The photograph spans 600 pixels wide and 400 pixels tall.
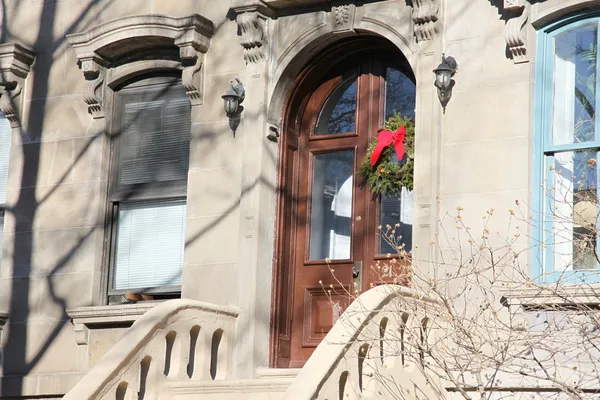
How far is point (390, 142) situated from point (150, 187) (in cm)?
290

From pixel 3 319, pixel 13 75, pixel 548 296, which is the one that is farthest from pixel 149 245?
pixel 548 296

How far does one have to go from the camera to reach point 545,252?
36.0 feet

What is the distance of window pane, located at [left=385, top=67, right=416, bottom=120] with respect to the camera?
12.5 metres

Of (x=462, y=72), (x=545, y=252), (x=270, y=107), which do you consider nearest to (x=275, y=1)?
(x=270, y=107)

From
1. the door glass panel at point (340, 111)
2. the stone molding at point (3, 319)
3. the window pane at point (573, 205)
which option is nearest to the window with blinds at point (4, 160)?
the stone molding at point (3, 319)

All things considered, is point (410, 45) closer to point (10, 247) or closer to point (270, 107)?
point (270, 107)

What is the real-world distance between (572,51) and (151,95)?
4861mm

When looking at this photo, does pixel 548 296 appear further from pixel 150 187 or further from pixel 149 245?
pixel 150 187

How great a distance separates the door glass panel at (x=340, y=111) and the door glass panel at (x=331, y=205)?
0.91ft

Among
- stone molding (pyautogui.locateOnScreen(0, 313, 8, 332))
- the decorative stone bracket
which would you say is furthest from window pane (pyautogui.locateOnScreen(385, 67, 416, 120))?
stone molding (pyautogui.locateOnScreen(0, 313, 8, 332))

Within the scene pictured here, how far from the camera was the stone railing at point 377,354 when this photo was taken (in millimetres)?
9148

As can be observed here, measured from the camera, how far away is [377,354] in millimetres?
9906

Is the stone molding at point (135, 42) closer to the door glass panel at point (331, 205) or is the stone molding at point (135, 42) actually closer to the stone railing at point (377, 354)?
the door glass panel at point (331, 205)

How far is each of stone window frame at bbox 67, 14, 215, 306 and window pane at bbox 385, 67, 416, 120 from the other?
2.05 m
